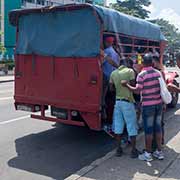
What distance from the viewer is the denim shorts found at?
6559 mm

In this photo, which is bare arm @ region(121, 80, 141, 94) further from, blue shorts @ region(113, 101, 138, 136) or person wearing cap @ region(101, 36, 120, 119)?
person wearing cap @ region(101, 36, 120, 119)

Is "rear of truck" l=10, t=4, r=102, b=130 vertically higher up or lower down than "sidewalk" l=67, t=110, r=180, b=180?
higher up

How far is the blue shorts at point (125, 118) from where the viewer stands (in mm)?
6770

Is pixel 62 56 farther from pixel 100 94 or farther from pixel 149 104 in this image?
pixel 149 104

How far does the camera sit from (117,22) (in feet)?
26.1

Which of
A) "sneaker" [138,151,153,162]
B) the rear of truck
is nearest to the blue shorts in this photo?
"sneaker" [138,151,153,162]

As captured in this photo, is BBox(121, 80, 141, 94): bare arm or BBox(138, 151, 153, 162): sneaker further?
BBox(121, 80, 141, 94): bare arm

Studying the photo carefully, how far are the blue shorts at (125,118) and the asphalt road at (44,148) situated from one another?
0.85 m

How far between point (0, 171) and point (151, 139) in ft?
8.72

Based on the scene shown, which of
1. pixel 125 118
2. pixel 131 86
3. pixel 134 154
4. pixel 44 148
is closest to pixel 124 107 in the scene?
pixel 125 118

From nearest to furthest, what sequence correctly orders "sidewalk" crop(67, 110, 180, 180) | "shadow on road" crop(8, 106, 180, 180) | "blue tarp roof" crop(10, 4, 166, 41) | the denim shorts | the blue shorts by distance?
"sidewalk" crop(67, 110, 180, 180) < "shadow on road" crop(8, 106, 180, 180) < the denim shorts < the blue shorts < "blue tarp roof" crop(10, 4, 166, 41)

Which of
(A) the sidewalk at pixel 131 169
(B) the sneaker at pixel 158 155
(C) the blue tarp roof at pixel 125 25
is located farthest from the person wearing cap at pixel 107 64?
(B) the sneaker at pixel 158 155

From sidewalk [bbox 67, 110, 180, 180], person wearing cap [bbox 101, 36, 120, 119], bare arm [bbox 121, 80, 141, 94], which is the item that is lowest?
sidewalk [bbox 67, 110, 180, 180]

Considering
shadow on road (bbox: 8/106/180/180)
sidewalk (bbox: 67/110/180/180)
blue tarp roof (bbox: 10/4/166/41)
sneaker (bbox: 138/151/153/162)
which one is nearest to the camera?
sidewalk (bbox: 67/110/180/180)
